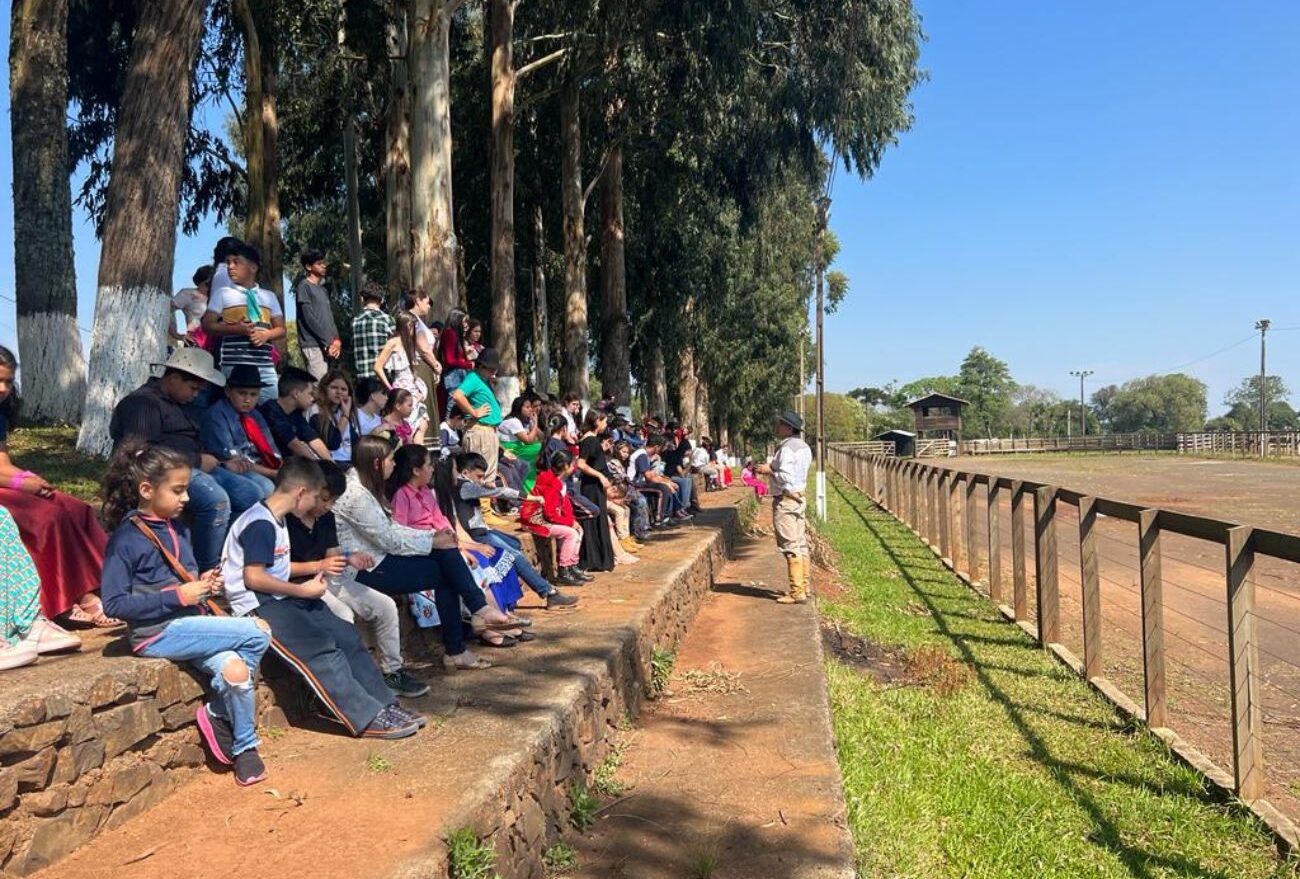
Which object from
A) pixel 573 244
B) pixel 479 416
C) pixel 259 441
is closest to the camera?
pixel 259 441

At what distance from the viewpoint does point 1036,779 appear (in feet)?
17.2

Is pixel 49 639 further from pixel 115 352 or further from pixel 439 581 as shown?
pixel 115 352

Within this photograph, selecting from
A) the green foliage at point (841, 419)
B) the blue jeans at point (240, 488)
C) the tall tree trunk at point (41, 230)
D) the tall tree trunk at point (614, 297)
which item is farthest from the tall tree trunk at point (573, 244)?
the green foliage at point (841, 419)

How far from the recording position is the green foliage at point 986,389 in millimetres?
131250

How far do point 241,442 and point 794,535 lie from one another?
196 inches

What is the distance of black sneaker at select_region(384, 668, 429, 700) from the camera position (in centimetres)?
448

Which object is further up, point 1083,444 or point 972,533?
point 1083,444

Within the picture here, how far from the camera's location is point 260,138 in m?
14.5

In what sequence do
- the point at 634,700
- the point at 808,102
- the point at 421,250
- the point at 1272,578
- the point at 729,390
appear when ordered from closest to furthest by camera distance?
1. the point at 634,700
2. the point at 421,250
3. the point at 1272,578
4. the point at 808,102
5. the point at 729,390

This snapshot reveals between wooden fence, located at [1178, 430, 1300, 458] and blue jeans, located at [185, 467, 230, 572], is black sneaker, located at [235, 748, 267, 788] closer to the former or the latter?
blue jeans, located at [185, 467, 230, 572]

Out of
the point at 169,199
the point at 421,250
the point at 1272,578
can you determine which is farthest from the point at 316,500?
the point at 1272,578

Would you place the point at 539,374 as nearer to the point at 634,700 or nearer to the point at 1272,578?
the point at 1272,578

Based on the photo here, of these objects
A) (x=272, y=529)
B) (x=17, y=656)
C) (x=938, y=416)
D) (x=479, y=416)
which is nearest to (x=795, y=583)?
(x=479, y=416)

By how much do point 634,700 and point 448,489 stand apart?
1.70m
